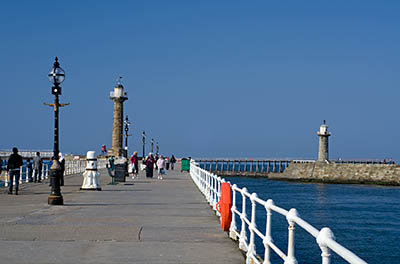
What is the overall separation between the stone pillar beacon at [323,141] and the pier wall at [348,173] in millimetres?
2113

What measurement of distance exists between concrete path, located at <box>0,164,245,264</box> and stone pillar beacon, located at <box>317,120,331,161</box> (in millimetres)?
74943

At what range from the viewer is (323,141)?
305 ft

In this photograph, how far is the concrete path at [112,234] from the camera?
9.00m

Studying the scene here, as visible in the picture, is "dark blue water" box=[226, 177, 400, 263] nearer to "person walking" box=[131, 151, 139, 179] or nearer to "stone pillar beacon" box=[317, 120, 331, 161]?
"person walking" box=[131, 151, 139, 179]

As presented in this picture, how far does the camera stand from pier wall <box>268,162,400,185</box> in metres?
83.9

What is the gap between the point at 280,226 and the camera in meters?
30.6

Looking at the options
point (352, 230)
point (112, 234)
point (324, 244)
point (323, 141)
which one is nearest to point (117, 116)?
point (323, 141)

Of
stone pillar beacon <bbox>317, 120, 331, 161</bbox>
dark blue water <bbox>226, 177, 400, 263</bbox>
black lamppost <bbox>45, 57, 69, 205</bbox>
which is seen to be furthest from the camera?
stone pillar beacon <bbox>317, 120, 331, 161</bbox>

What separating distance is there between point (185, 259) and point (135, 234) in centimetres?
277

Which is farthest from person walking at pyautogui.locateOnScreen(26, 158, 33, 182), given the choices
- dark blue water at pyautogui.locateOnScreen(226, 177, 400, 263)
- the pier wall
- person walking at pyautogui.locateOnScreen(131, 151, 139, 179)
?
the pier wall

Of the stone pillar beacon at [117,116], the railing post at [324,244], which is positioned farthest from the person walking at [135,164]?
the stone pillar beacon at [117,116]

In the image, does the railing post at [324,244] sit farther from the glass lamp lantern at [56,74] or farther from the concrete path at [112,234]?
the glass lamp lantern at [56,74]

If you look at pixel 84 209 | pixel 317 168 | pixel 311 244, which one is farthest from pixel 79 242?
pixel 317 168

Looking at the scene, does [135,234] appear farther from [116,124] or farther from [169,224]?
[116,124]
